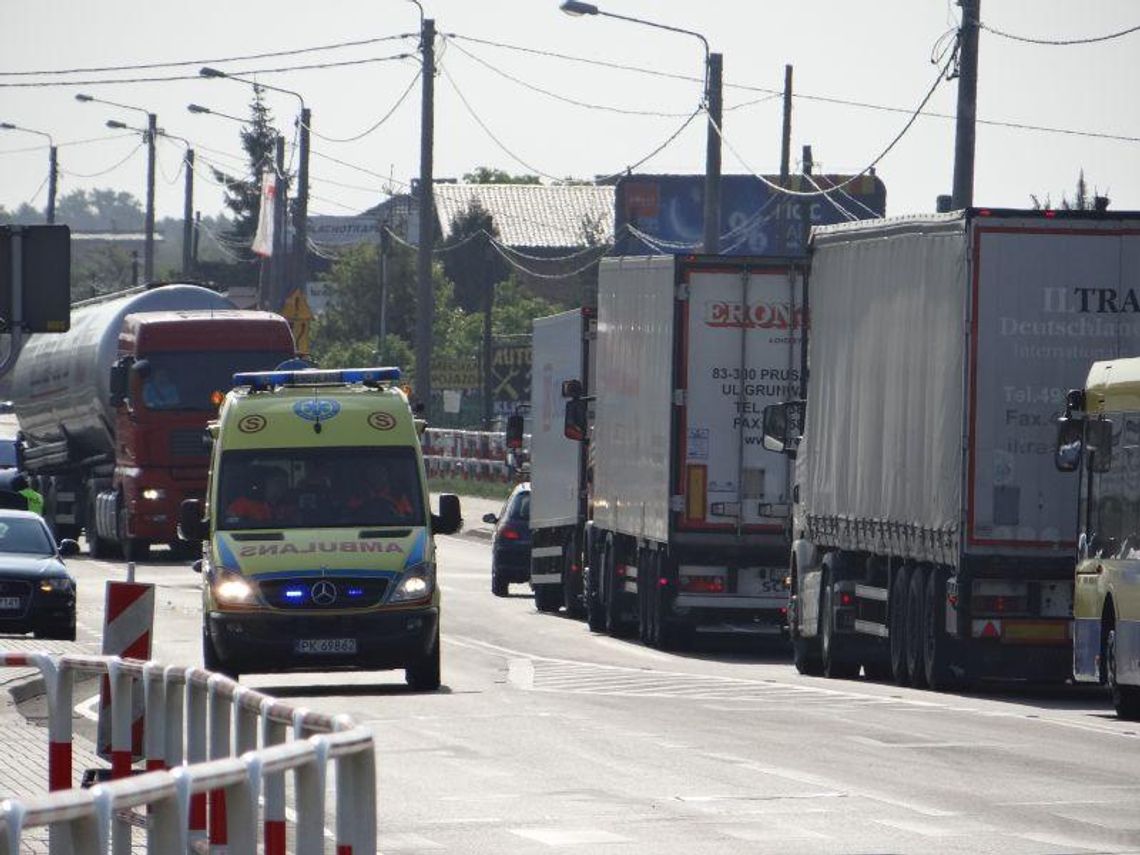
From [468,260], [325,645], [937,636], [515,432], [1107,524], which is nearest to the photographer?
[1107,524]

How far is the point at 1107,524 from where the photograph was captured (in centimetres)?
2223

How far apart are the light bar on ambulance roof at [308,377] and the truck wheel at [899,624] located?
4.65 meters

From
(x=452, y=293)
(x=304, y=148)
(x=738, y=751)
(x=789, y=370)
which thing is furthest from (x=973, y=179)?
(x=452, y=293)

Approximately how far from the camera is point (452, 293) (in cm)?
12756

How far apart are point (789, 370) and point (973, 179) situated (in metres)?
2.68

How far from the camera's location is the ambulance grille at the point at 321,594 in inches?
916

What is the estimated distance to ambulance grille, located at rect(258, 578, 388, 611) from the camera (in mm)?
23266

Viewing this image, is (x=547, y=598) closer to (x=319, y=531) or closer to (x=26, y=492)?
(x=26, y=492)

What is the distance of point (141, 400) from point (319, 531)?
21.0 m

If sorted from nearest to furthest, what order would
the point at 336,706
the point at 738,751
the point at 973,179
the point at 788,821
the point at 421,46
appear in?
the point at 788,821, the point at 738,751, the point at 336,706, the point at 973,179, the point at 421,46

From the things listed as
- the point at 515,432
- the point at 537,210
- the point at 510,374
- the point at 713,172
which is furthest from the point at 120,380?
the point at 537,210

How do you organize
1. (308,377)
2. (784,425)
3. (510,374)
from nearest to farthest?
1. (308,377)
2. (784,425)
3. (510,374)

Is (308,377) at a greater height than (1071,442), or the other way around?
(308,377)

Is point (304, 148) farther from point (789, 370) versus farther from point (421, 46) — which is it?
point (789, 370)
